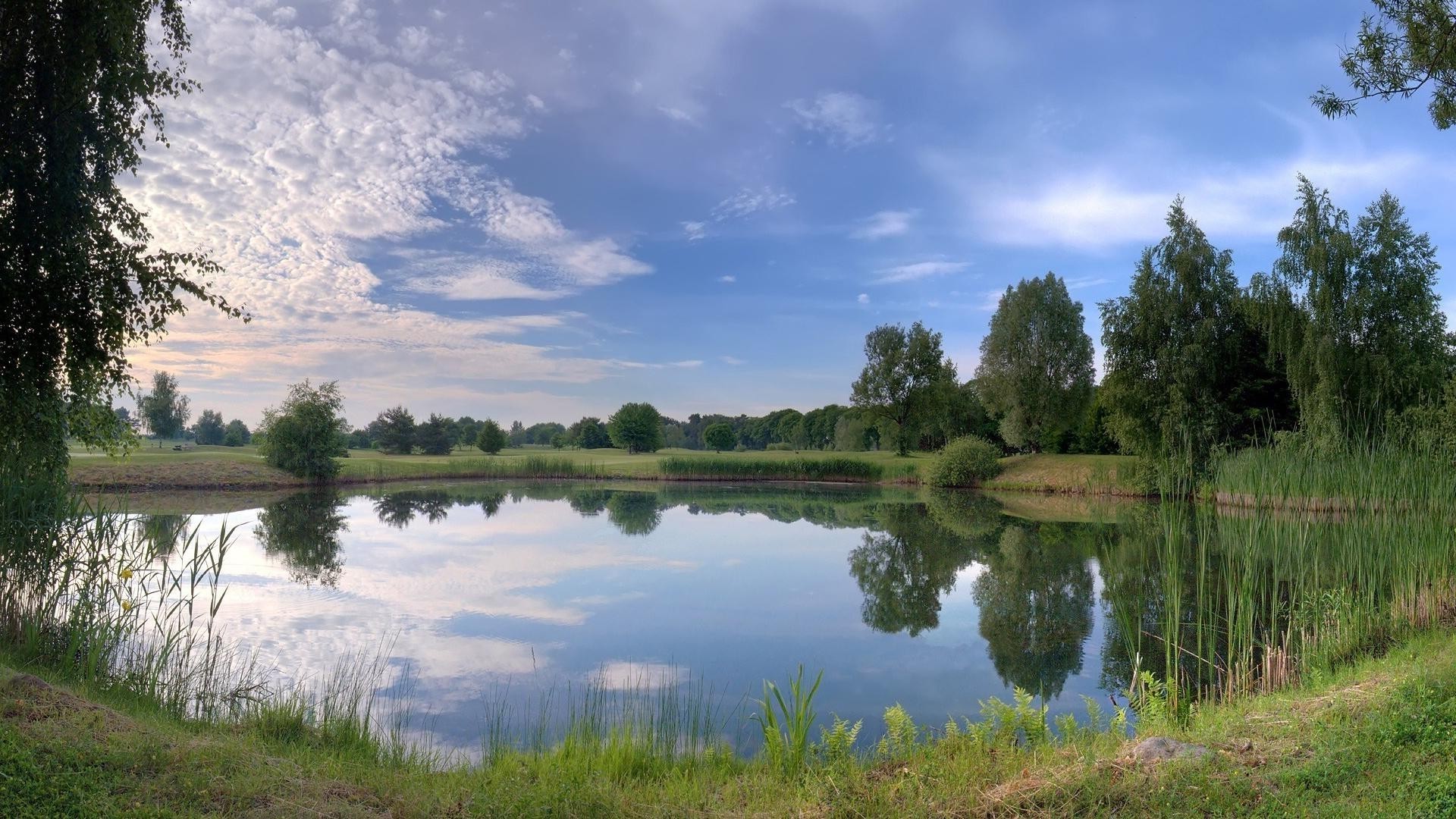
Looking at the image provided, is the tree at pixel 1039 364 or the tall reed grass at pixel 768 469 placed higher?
the tree at pixel 1039 364

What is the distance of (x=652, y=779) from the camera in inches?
197

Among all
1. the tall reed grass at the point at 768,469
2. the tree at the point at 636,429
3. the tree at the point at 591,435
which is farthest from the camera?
the tree at the point at 591,435

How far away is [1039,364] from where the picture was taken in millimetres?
43719

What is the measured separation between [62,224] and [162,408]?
55.5 m

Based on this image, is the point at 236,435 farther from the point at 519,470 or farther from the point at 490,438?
the point at 519,470

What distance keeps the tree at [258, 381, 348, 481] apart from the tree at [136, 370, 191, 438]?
72.1 ft

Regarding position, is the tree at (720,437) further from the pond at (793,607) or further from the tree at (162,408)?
the pond at (793,607)

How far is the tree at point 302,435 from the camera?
3719cm

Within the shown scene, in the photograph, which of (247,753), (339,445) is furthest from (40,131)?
(339,445)

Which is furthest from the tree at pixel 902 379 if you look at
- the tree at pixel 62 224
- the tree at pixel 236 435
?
the tree at pixel 236 435

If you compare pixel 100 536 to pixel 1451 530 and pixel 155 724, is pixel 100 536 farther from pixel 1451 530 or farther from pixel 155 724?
pixel 1451 530

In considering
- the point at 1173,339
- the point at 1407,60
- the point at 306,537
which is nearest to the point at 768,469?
the point at 1173,339

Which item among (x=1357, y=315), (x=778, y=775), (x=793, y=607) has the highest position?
(x=1357, y=315)

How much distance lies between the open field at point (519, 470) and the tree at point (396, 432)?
10.1 m
